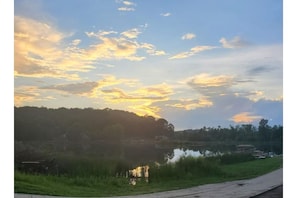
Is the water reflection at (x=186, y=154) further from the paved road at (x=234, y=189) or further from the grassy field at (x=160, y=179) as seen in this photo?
the paved road at (x=234, y=189)

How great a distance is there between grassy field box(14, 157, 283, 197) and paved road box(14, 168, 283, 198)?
0.11ft

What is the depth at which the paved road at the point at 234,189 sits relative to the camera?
384cm

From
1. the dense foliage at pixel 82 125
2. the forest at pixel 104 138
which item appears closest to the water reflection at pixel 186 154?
the forest at pixel 104 138

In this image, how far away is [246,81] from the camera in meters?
3.91

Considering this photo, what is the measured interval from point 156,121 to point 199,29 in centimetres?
80

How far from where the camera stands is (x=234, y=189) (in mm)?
3922

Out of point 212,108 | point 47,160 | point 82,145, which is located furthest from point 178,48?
point 47,160

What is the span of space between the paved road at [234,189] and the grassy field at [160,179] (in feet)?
0.11

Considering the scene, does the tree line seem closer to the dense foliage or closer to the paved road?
the dense foliage

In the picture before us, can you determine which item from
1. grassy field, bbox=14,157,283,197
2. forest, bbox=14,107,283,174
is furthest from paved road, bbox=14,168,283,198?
forest, bbox=14,107,283,174

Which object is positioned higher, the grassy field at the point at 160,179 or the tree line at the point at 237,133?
the tree line at the point at 237,133

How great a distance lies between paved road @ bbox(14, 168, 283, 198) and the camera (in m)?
3.84

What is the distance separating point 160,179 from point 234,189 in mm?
597

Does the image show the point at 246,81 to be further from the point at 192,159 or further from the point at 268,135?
the point at 192,159
